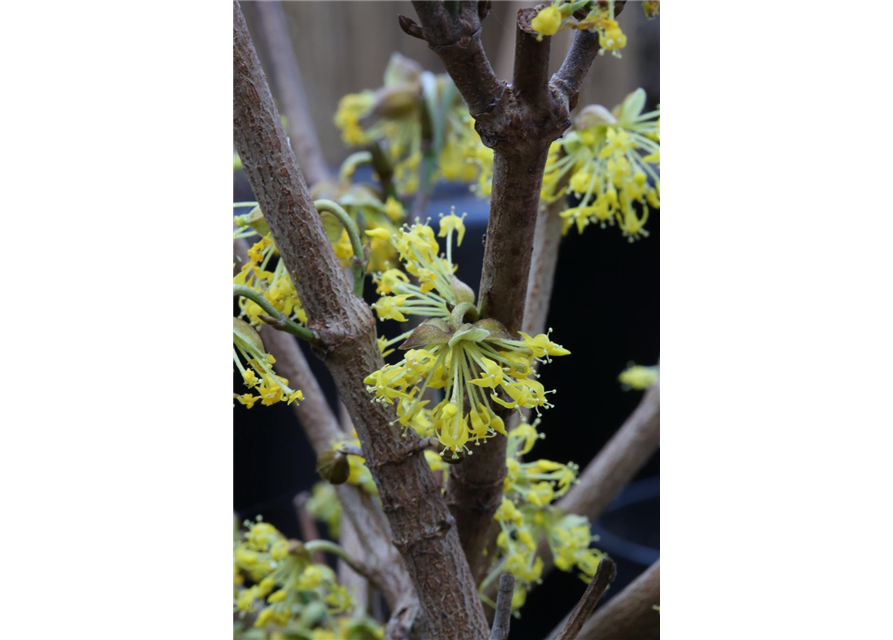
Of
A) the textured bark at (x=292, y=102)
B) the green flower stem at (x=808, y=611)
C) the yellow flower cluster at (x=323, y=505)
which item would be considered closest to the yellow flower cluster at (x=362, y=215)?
the textured bark at (x=292, y=102)

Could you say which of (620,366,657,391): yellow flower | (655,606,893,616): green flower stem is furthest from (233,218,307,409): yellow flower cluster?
(620,366,657,391): yellow flower

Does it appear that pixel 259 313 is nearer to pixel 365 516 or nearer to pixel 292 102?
pixel 365 516

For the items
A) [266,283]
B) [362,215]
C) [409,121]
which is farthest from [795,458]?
[409,121]

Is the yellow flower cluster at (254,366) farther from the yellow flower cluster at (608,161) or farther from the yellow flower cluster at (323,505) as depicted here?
the yellow flower cluster at (323,505)

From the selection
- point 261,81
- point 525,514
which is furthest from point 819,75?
point 525,514

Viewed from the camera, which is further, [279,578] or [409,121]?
[409,121]

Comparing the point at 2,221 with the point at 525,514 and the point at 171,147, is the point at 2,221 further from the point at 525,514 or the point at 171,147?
the point at 525,514
